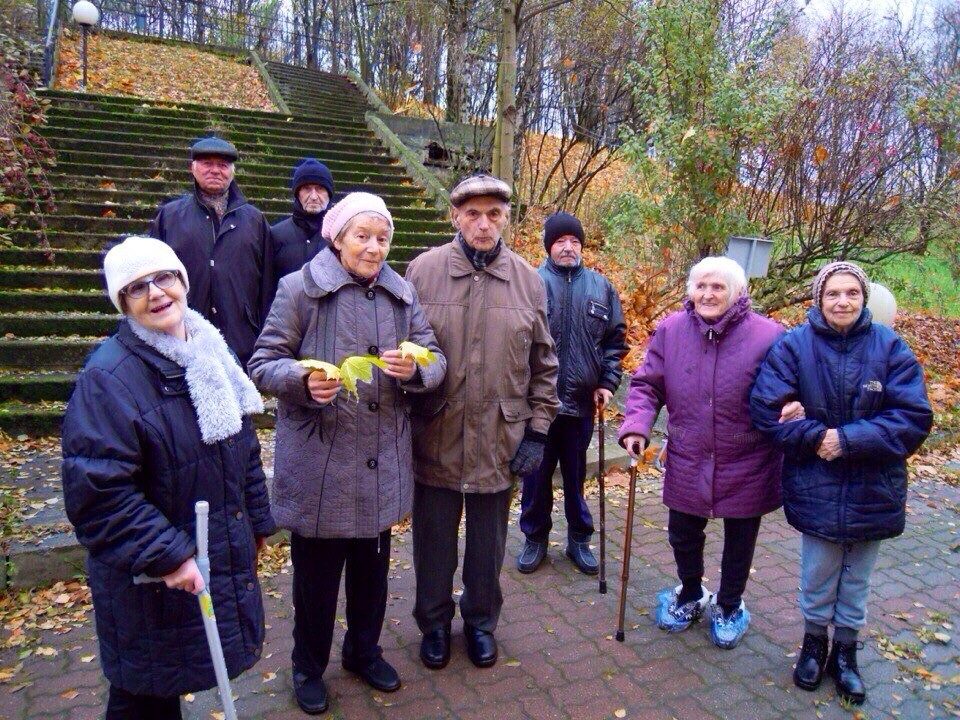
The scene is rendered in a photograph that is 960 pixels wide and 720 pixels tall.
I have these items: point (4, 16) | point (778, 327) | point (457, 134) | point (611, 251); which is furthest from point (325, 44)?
point (778, 327)

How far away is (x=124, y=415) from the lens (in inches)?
79.0

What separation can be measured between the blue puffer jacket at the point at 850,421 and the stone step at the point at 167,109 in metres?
13.0

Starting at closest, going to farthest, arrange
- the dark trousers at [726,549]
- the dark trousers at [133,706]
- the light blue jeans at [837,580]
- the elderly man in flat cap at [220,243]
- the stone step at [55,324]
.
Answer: the dark trousers at [133,706]
the light blue jeans at [837,580]
the dark trousers at [726,549]
the elderly man in flat cap at [220,243]
the stone step at [55,324]

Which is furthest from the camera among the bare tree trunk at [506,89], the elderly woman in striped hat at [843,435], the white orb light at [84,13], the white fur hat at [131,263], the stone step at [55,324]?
the white orb light at [84,13]

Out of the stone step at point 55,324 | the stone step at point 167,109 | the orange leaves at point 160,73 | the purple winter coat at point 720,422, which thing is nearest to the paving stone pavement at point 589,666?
the purple winter coat at point 720,422

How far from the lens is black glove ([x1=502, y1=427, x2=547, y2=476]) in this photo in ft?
10.8

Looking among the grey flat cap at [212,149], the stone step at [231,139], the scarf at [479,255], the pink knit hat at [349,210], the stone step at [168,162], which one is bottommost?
the scarf at [479,255]

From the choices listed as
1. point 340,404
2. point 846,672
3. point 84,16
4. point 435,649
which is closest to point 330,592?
point 435,649

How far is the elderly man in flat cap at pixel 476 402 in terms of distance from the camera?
125 inches

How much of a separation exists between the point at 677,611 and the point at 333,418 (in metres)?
2.35

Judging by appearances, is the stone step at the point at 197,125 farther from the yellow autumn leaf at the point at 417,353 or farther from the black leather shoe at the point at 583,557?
the yellow autumn leaf at the point at 417,353

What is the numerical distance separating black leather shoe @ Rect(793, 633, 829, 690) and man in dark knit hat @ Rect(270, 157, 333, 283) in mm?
3777

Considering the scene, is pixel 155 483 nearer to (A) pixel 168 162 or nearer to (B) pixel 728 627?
(B) pixel 728 627

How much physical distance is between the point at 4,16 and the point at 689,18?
426 inches
